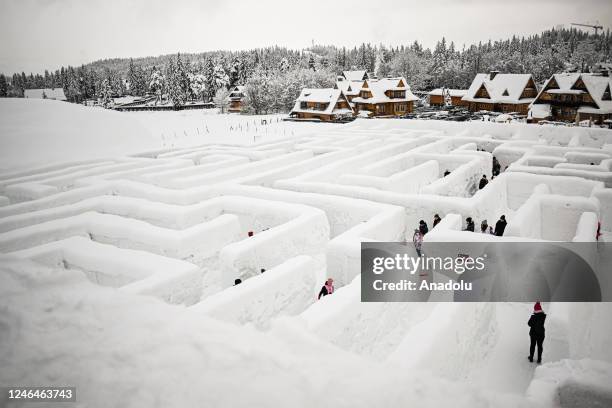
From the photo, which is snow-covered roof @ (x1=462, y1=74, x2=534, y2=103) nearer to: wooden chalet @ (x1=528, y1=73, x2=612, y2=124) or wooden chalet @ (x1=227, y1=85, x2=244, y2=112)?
wooden chalet @ (x1=528, y1=73, x2=612, y2=124)

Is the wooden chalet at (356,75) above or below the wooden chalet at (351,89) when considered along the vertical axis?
above

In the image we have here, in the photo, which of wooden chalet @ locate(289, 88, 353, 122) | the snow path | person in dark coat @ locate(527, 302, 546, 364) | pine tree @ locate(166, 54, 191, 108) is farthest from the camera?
pine tree @ locate(166, 54, 191, 108)

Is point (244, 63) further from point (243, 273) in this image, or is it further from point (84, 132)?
point (243, 273)

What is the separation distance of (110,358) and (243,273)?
512cm

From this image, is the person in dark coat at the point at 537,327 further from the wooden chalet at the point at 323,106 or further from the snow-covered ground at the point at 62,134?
the wooden chalet at the point at 323,106

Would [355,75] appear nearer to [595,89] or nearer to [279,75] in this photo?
[279,75]

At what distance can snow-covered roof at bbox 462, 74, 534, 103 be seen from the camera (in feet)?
164

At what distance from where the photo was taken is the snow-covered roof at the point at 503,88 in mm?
50094

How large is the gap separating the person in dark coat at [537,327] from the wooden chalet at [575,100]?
121 feet

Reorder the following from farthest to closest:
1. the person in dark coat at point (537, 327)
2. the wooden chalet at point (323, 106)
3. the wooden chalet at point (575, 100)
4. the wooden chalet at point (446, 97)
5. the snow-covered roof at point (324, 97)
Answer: the wooden chalet at point (446, 97)
the wooden chalet at point (323, 106)
the snow-covered roof at point (324, 97)
the wooden chalet at point (575, 100)
the person in dark coat at point (537, 327)

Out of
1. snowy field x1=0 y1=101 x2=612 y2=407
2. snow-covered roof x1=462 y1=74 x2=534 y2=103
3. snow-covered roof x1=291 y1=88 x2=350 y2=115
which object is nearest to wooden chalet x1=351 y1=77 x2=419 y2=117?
snow-covered roof x1=291 y1=88 x2=350 y2=115

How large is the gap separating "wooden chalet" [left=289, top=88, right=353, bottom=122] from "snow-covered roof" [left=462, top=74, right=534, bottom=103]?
17.4 meters

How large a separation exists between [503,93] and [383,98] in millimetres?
14856

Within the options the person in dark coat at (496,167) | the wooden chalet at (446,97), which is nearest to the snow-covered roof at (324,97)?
the wooden chalet at (446,97)
